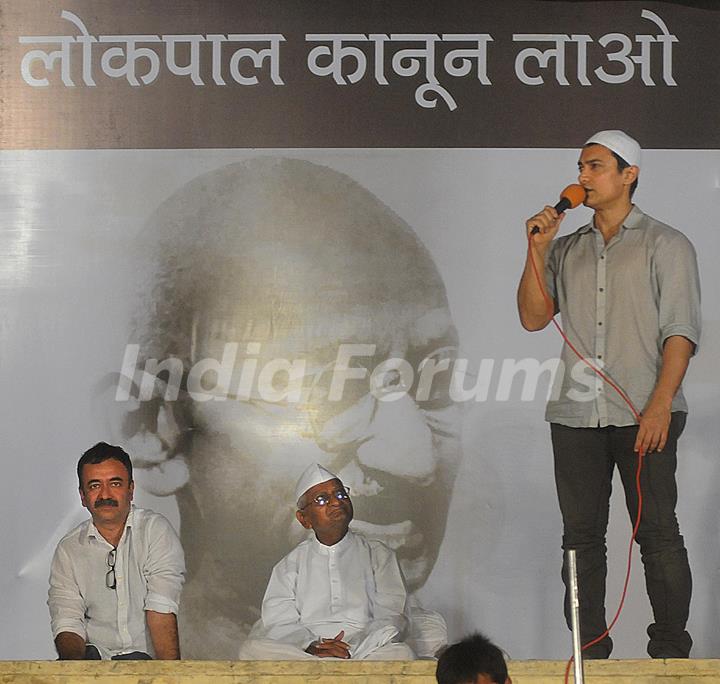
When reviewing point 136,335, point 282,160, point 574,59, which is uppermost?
point 574,59

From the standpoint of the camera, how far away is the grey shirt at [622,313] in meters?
5.23

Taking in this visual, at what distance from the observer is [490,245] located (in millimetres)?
5289

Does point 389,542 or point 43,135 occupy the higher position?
point 43,135

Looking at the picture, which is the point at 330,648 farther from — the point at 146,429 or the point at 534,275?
the point at 534,275

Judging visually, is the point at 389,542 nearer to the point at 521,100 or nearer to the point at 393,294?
the point at 393,294

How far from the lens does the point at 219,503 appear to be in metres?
5.28

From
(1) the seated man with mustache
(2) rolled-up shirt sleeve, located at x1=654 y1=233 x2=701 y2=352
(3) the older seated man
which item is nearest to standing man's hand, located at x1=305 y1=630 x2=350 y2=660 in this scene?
(3) the older seated man

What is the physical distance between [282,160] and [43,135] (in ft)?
3.14

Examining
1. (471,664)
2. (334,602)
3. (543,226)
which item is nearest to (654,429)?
(543,226)

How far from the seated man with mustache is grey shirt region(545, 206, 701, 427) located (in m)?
1.62

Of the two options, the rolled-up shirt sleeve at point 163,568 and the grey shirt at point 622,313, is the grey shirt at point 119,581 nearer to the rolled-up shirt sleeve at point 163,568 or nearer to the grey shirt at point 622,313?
the rolled-up shirt sleeve at point 163,568

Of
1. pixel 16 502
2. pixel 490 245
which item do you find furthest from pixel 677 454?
pixel 16 502

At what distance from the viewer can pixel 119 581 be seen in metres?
5.24

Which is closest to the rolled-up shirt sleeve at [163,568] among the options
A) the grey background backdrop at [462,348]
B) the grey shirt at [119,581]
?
the grey shirt at [119,581]
